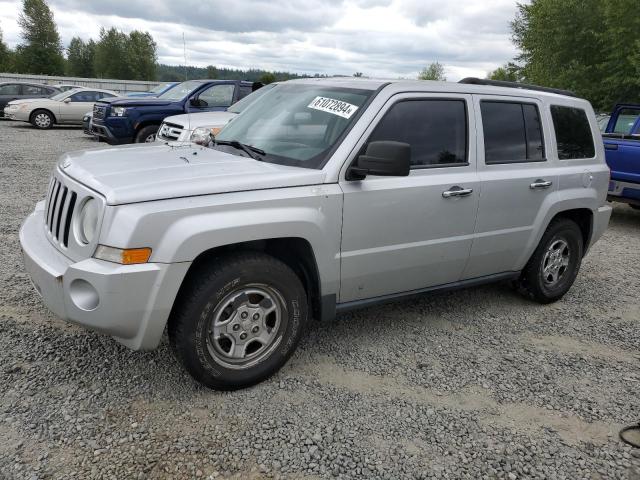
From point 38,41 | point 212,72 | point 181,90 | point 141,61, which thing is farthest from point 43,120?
point 141,61

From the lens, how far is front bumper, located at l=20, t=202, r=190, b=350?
270 centimetres

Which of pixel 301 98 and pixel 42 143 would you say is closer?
pixel 301 98

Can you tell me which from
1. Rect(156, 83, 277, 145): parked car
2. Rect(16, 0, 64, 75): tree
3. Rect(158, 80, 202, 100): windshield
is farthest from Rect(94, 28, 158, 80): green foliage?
Rect(156, 83, 277, 145): parked car

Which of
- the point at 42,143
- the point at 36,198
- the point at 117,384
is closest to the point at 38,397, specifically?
the point at 117,384

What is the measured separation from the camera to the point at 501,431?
3035mm

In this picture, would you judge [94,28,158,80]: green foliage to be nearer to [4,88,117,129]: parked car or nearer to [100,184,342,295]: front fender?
[4,88,117,129]: parked car

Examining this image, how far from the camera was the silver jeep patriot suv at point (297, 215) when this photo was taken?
2.79 m

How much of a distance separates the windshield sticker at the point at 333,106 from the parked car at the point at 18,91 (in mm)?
18815

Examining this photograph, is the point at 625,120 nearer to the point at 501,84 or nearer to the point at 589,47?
the point at 501,84

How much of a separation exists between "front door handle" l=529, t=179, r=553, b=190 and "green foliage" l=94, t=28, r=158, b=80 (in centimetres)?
7077

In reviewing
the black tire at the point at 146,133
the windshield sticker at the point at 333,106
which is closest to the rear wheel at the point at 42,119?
the black tire at the point at 146,133

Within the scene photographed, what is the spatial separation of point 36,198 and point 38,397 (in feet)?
18.1

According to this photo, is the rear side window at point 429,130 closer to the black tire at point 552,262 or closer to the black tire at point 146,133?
the black tire at point 552,262

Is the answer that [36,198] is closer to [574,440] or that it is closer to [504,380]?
[504,380]
